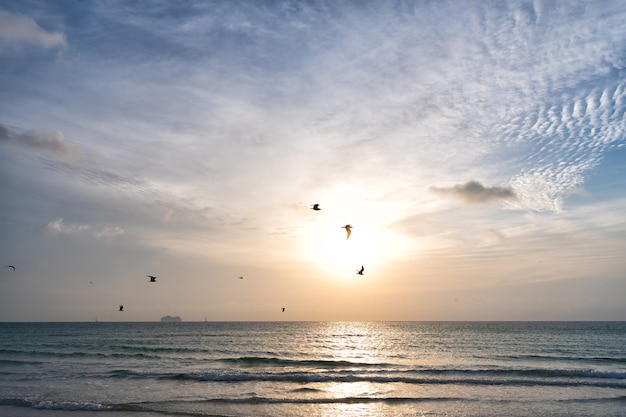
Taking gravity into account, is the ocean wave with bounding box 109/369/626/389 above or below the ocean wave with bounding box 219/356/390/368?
above

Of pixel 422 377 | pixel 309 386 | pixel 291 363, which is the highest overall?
pixel 422 377

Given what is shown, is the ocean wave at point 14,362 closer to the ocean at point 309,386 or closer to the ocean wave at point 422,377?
the ocean at point 309,386

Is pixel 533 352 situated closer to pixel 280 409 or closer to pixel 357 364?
pixel 357 364

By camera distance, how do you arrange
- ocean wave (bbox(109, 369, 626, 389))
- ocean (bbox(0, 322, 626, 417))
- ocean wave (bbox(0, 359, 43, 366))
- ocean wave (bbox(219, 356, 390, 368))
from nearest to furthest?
ocean (bbox(0, 322, 626, 417)) < ocean wave (bbox(109, 369, 626, 389)) < ocean wave (bbox(0, 359, 43, 366)) < ocean wave (bbox(219, 356, 390, 368))

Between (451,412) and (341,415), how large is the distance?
5329 mm

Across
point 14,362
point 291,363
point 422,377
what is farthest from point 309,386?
point 14,362

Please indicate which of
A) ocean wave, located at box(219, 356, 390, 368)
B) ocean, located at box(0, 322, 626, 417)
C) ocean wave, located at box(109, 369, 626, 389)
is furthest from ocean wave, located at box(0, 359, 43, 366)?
ocean wave, located at box(219, 356, 390, 368)

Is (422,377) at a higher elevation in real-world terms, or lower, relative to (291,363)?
higher

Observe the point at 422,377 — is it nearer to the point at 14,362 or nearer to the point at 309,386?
the point at 309,386

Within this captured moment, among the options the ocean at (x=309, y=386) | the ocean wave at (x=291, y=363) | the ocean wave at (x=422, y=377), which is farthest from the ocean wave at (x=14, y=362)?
the ocean wave at (x=291, y=363)

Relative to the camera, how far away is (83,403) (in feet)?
78.5

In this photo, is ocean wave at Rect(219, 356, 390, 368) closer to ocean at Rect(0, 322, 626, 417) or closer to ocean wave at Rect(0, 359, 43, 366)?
ocean at Rect(0, 322, 626, 417)

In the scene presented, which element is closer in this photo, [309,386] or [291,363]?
[309,386]

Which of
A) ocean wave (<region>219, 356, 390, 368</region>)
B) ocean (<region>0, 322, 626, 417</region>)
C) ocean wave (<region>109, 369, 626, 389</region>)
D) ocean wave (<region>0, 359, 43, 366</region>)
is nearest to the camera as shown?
ocean (<region>0, 322, 626, 417</region>)
